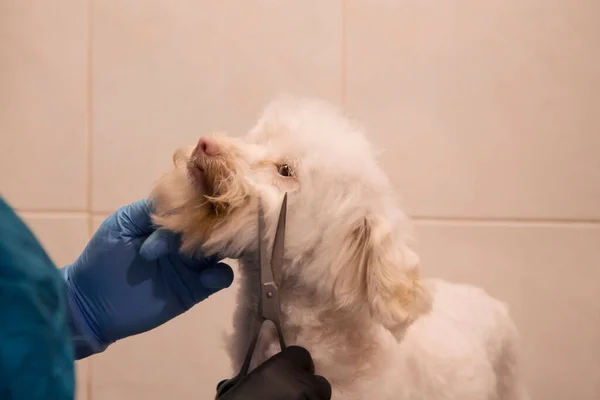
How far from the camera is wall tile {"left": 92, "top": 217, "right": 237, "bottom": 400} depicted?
0.88 metres

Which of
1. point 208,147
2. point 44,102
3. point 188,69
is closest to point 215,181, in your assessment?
point 208,147

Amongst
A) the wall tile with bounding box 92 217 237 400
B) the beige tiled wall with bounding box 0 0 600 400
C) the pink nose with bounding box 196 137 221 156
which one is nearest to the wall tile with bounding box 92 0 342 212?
the beige tiled wall with bounding box 0 0 600 400

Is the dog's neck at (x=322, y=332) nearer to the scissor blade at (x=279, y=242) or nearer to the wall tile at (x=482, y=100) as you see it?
the scissor blade at (x=279, y=242)

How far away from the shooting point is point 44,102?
2.88 ft

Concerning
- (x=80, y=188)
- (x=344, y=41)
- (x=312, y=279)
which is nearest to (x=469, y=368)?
(x=312, y=279)

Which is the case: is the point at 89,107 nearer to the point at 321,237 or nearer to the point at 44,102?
the point at 44,102

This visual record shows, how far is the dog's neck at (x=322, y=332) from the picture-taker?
0.56 m

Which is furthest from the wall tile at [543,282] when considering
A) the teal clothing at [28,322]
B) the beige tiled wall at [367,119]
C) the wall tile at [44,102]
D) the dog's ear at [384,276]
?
the teal clothing at [28,322]

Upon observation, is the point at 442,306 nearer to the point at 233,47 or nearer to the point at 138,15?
the point at 233,47

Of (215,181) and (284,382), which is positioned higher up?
(215,181)

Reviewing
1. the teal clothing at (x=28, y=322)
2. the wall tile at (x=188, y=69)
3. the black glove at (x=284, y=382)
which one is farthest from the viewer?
the wall tile at (x=188, y=69)

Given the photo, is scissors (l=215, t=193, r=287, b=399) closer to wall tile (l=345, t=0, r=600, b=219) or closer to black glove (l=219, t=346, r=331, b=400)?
black glove (l=219, t=346, r=331, b=400)

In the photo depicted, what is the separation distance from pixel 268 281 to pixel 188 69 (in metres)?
0.47

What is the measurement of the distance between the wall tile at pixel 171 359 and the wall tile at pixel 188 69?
14 cm
